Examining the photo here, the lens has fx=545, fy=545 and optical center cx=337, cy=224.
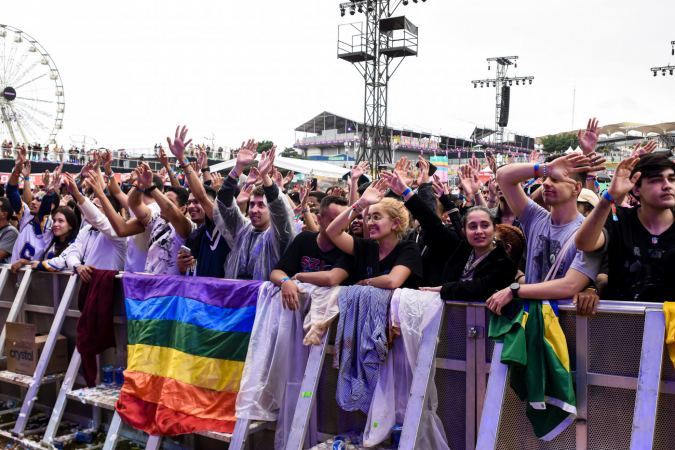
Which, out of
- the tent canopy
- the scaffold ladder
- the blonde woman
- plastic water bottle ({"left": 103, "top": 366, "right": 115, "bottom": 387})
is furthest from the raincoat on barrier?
the tent canopy

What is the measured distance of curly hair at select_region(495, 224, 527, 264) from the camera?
12.5ft

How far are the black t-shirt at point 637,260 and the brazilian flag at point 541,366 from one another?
40cm

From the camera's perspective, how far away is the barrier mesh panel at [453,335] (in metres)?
3.14

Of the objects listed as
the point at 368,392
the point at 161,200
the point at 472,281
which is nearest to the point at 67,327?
the point at 161,200

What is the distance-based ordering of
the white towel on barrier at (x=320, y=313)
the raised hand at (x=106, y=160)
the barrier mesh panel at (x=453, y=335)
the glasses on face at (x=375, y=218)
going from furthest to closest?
the raised hand at (x=106, y=160) < the glasses on face at (x=375, y=218) < the white towel on barrier at (x=320, y=313) < the barrier mesh panel at (x=453, y=335)

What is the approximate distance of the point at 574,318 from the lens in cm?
283

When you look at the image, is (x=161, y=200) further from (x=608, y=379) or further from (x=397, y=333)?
(x=608, y=379)

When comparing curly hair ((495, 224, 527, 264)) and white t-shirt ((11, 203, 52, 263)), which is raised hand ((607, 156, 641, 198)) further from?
white t-shirt ((11, 203, 52, 263))

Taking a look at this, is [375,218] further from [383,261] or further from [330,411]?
[330,411]

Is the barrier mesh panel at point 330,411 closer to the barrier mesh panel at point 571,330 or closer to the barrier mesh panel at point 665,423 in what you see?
the barrier mesh panel at point 571,330

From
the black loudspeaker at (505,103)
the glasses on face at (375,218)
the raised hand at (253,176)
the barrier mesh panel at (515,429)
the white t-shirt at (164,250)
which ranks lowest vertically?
the barrier mesh panel at (515,429)

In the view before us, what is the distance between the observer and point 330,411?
364cm

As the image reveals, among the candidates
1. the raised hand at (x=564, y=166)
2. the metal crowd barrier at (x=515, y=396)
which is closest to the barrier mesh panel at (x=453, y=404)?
the metal crowd barrier at (x=515, y=396)

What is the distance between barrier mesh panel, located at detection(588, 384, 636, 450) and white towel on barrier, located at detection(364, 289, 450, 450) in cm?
81
